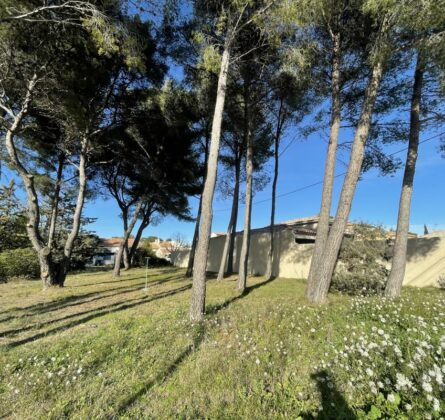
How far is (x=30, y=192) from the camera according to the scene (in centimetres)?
720

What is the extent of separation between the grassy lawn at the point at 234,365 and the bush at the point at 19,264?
1049cm

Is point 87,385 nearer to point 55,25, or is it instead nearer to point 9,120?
point 55,25

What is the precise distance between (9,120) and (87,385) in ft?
27.0

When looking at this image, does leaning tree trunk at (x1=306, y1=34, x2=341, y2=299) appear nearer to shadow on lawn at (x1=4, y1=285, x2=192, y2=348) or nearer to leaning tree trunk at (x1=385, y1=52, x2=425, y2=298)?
leaning tree trunk at (x1=385, y1=52, x2=425, y2=298)

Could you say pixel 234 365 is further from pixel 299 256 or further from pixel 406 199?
pixel 299 256

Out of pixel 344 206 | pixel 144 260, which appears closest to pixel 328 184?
pixel 344 206

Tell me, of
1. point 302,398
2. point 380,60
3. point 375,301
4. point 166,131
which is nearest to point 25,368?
point 302,398

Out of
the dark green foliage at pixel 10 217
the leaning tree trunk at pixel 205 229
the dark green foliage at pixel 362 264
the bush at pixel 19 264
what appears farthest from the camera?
the dark green foliage at pixel 10 217

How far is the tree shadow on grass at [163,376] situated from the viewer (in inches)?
89.2

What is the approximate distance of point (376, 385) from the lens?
220cm

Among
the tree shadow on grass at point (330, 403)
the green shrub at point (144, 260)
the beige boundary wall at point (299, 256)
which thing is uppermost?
the beige boundary wall at point (299, 256)

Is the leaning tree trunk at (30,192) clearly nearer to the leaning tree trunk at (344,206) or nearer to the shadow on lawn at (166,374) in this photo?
the shadow on lawn at (166,374)

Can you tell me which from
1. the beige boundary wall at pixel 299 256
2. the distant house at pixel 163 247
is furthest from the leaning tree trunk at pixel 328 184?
the distant house at pixel 163 247

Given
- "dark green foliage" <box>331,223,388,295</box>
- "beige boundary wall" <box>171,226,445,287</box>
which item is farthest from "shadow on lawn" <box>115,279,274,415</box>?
"beige boundary wall" <box>171,226,445,287</box>
